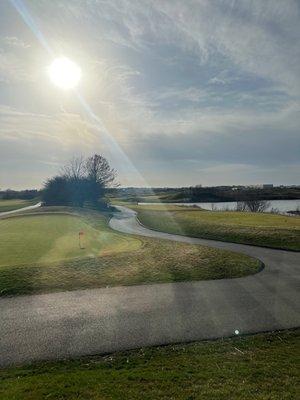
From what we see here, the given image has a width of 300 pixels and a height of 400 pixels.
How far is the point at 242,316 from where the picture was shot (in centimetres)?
953

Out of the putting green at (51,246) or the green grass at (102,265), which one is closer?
the green grass at (102,265)

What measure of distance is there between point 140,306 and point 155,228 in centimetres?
2205

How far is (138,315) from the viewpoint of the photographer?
377 inches

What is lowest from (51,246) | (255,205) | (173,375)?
(173,375)

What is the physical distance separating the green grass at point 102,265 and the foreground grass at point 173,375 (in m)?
5.31

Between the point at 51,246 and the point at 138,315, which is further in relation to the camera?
the point at 51,246

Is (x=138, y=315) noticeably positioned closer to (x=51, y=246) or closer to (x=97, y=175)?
(x=51, y=246)

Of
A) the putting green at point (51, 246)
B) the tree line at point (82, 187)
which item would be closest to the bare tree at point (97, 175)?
the tree line at point (82, 187)

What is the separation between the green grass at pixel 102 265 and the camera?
12.5 meters

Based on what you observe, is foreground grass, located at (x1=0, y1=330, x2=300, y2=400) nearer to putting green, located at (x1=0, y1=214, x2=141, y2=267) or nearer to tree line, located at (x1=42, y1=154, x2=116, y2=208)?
putting green, located at (x1=0, y1=214, x2=141, y2=267)

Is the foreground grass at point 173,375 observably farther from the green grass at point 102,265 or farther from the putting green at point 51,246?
the putting green at point 51,246

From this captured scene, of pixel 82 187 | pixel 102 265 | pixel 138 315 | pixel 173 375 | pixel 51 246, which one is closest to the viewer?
pixel 173 375

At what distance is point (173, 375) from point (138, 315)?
3.18m

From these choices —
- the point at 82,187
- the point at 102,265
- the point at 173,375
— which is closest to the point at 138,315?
the point at 173,375
